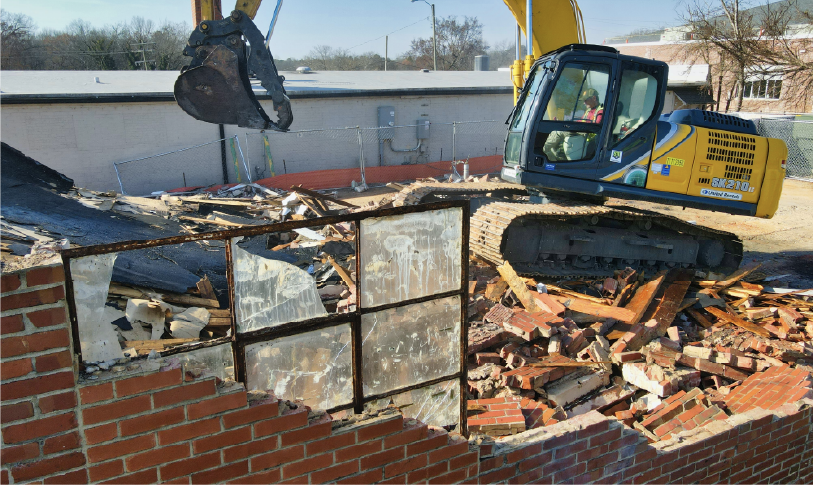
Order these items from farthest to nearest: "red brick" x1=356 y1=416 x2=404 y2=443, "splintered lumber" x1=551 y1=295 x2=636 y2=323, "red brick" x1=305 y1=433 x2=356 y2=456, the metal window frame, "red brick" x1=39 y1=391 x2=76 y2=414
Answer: "splintered lumber" x1=551 y1=295 x2=636 y2=323, "red brick" x1=356 y1=416 x2=404 y2=443, "red brick" x1=305 y1=433 x2=356 y2=456, the metal window frame, "red brick" x1=39 y1=391 x2=76 y2=414

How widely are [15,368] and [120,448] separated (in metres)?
0.51

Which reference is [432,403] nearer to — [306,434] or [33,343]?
[306,434]

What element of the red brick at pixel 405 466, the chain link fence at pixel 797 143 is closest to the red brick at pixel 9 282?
the red brick at pixel 405 466

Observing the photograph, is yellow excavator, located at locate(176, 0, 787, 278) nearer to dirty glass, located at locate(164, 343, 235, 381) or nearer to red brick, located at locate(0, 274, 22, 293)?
dirty glass, located at locate(164, 343, 235, 381)

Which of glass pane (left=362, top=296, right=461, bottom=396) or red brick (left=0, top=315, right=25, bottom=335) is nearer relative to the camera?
red brick (left=0, top=315, right=25, bottom=335)

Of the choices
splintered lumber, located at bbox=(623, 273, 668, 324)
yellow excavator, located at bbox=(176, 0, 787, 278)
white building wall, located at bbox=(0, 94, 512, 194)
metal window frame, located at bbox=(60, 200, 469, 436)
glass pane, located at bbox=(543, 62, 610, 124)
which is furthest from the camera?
white building wall, located at bbox=(0, 94, 512, 194)

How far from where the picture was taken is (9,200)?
8727mm

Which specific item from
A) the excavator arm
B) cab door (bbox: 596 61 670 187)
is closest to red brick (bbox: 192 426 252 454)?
the excavator arm

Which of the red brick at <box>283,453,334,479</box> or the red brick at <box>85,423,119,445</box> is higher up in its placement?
the red brick at <box>85,423,119,445</box>

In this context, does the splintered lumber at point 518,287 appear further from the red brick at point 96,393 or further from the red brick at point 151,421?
the red brick at point 96,393

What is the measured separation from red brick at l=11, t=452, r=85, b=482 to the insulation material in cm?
80

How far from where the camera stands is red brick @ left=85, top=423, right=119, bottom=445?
233 centimetres

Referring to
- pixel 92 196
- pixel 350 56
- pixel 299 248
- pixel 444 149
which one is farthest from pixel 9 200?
pixel 350 56

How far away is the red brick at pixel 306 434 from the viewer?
2703mm
